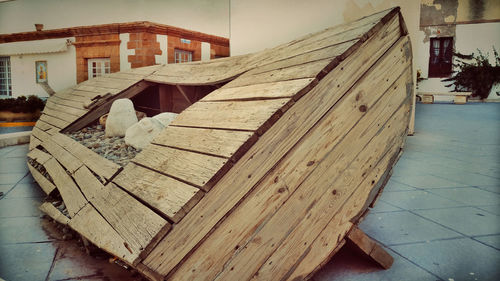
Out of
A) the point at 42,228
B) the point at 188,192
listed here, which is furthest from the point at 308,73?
the point at 42,228

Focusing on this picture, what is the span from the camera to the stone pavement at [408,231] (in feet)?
5.84

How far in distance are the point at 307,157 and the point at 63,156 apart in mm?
3264

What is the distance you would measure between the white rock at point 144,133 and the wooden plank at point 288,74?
1736 millimetres

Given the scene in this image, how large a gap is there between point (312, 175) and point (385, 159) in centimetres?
59

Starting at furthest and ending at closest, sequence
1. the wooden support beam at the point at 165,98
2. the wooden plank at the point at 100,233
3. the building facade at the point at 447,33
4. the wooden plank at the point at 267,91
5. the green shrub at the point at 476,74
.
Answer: the wooden support beam at the point at 165,98
the building facade at the point at 447,33
the green shrub at the point at 476,74
the wooden plank at the point at 267,91
the wooden plank at the point at 100,233

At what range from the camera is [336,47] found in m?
1.74

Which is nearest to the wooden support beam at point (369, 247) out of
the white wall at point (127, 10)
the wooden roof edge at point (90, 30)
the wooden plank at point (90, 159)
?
the wooden plank at point (90, 159)

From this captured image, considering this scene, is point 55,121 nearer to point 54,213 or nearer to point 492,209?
point 54,213

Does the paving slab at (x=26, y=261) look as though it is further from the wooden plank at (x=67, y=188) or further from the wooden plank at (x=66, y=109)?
the wooden plank at (x=66, y=109)

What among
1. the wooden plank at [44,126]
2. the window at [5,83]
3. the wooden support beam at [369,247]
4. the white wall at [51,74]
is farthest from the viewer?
the white wall at [51,74]

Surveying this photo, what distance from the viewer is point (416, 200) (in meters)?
2.91

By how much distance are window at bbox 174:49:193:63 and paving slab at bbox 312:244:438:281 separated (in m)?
11.1

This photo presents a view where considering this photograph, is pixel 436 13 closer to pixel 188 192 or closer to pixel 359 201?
pixel 359 201

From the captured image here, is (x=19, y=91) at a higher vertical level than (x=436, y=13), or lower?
lower
